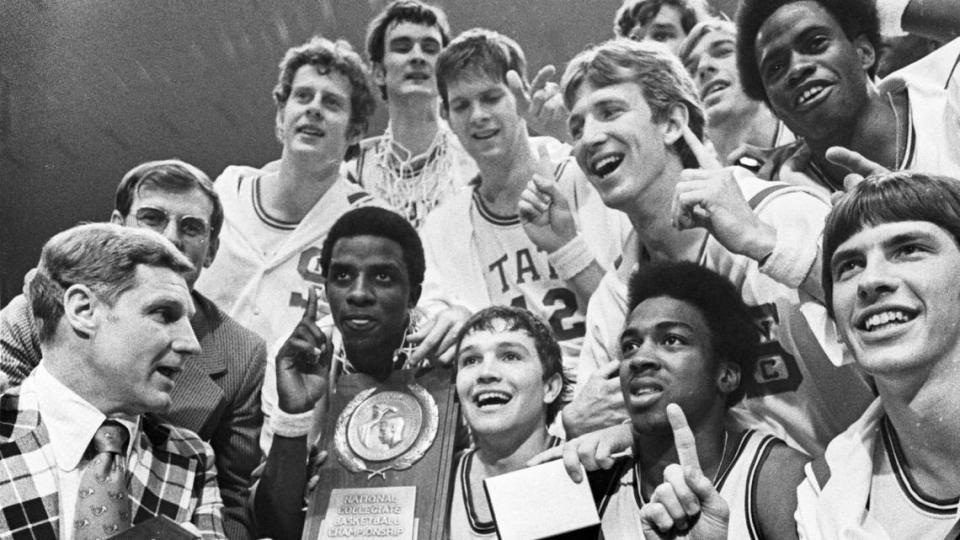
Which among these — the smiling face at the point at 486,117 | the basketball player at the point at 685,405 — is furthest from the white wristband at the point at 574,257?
the smiling face at the point at 486,117

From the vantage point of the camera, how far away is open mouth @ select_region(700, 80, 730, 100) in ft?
7.65

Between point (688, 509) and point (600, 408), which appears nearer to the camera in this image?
point (688, 509)

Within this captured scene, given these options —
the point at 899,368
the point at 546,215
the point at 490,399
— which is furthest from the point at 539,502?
the point at 899,368

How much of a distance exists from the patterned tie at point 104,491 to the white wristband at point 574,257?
0.94 m

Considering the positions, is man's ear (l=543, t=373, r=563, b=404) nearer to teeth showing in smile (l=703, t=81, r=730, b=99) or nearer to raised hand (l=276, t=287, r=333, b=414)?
raised hand (l=276, t=287, r=333, b=414)

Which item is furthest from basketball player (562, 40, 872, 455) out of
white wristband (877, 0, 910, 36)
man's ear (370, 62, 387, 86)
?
man's ear (370, 62, 387, 86)

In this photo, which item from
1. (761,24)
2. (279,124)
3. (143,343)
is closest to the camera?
(761,24)

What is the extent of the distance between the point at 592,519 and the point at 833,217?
2.26 feet

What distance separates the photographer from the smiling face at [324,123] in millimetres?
2809

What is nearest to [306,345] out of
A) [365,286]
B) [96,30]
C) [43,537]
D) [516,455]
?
[365,286]

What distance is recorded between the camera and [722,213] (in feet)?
6.01

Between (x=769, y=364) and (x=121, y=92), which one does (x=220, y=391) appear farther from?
(x=769, y=364)

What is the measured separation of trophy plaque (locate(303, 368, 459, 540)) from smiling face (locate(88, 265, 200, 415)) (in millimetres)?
363

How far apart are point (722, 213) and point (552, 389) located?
1.94 ft
